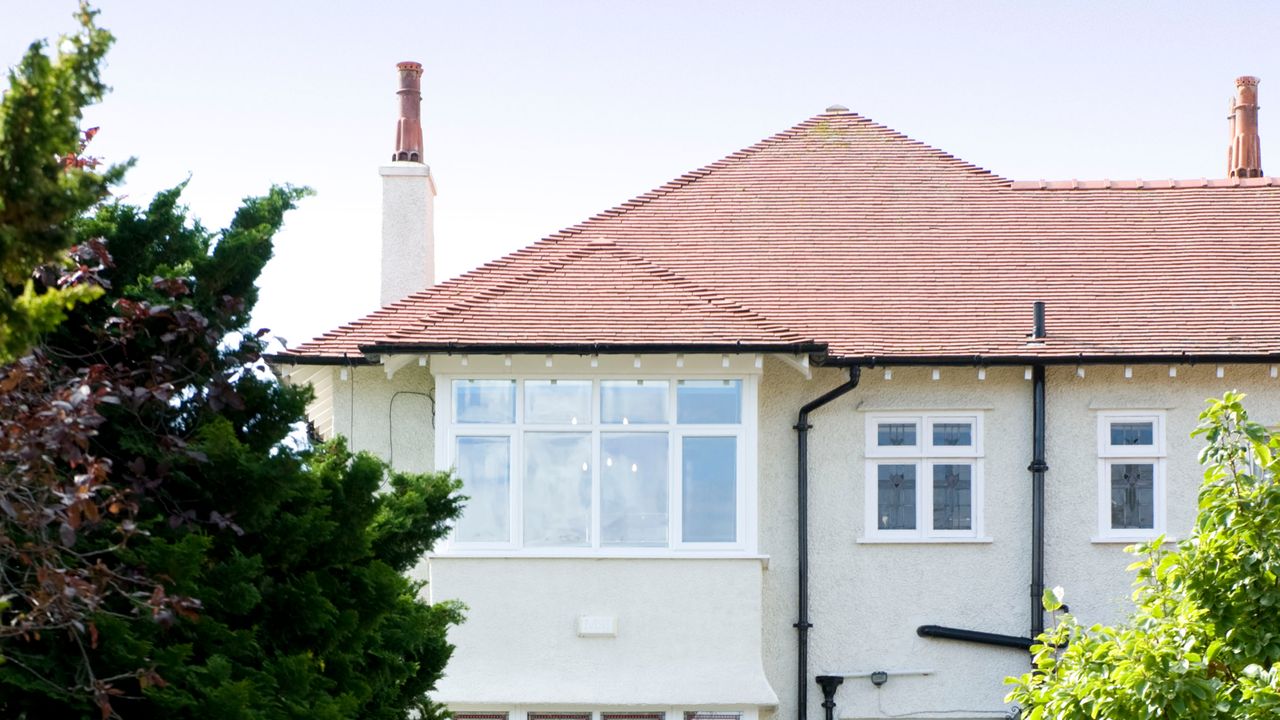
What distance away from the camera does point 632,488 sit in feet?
52.7

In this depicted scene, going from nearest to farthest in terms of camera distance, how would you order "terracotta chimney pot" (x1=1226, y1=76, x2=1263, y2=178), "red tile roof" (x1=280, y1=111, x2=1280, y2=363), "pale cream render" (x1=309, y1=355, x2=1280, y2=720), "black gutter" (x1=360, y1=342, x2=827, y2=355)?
"black gutter" (x1=360, y1=342, x2=827, y2=355) → "red tile roof" (x1=280, y1=111, x2=1280, y2=363) → "pale cream render" (x1=309, y1=355, x2=1280, y2=720) → "terracotta chimney pot" (x1=1226, y1=76, x2=1263, y2=178)

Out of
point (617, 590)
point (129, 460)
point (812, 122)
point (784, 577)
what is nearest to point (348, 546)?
point (129, 460)

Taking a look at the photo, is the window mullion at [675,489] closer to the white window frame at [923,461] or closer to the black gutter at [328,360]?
the white window frame at [923,461]

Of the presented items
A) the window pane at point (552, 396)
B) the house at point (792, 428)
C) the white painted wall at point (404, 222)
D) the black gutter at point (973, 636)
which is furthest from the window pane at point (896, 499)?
the white painted wall at point (404, 222)

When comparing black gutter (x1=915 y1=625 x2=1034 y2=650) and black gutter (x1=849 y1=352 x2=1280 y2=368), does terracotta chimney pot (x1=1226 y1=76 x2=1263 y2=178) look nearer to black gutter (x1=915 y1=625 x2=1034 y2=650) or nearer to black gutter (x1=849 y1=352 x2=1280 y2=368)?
black gutter (x1=849 y1=352 x2=1280 y2=368)

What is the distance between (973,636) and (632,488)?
11.8 ft

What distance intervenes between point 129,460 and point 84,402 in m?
1.95

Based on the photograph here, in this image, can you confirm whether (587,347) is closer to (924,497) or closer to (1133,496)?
(924,497)

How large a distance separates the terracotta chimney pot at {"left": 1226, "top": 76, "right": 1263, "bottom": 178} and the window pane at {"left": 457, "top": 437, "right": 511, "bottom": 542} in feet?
35.0

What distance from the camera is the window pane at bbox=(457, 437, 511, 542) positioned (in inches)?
634

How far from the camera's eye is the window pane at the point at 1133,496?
17047mm

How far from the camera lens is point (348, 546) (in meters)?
9.10

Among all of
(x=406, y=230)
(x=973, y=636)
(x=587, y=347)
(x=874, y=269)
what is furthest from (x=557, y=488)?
(x=874, y=269)

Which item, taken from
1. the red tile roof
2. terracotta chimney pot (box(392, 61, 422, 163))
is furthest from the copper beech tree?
terracotta chimney pot (box(392, 61, 422, 163))
